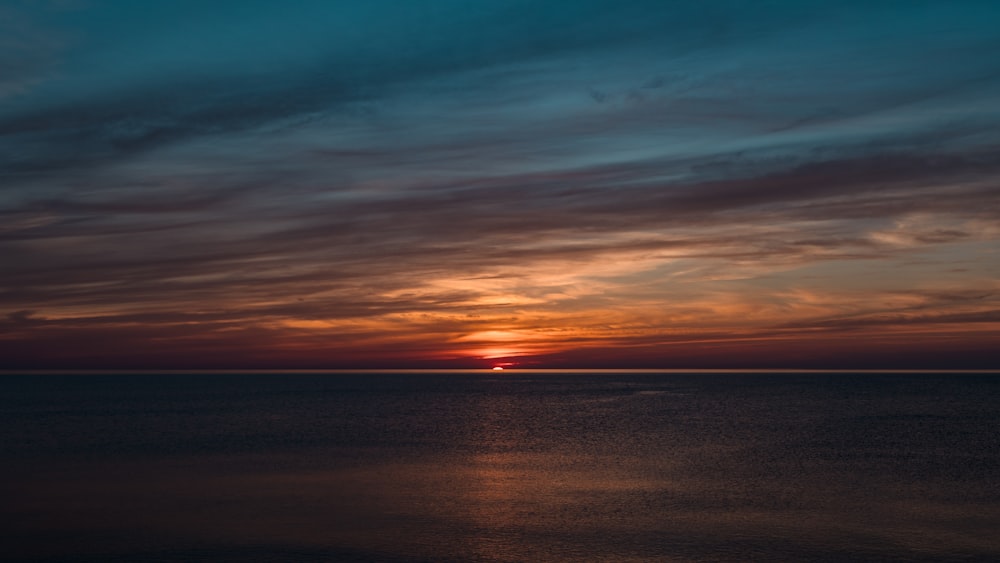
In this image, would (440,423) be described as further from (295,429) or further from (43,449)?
(43,449)

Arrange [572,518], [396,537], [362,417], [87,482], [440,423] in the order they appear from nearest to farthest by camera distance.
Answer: [396,537] < [572,518] < [87,482] < [440,423] < [362,417]

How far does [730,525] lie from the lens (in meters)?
35.8

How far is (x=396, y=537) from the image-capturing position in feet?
111

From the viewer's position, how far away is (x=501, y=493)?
44.1 metres

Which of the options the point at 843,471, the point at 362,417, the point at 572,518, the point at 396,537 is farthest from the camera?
the point at 362,417

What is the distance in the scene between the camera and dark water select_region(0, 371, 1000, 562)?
32.1 meters

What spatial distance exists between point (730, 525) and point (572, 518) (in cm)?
654

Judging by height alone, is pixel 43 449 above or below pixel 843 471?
above

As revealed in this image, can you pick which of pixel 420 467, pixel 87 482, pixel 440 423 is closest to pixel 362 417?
pixel 440 423

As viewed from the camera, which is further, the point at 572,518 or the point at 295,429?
the point at 295,429

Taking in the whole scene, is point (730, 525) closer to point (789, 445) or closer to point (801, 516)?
point (801, 516)

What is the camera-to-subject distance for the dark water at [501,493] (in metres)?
32.1

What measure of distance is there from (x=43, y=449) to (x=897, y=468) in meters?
60.1

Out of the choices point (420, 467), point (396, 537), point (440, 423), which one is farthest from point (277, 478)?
point (440, 423)
